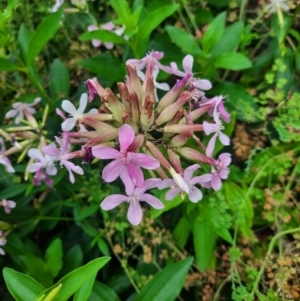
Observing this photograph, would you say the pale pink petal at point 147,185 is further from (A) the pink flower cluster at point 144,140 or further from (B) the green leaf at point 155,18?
(B) the green leaf at point 155,18

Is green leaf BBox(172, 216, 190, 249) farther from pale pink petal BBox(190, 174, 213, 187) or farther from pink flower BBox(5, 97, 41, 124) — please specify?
pink flower BBox(5, 97, 41, 124)

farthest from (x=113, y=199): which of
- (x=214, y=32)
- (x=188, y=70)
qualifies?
(x=214, y=32)

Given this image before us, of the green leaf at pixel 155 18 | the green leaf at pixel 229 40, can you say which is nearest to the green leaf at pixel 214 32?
the green leaf at pixel 229 40

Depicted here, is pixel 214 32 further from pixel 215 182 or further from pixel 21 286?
pixel 21 286

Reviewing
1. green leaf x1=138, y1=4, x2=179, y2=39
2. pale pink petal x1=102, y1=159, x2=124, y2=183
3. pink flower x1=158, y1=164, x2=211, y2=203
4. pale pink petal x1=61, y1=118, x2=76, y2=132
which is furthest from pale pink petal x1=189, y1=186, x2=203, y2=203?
green leaf x1=138, y1=4, x2=179, y2=39

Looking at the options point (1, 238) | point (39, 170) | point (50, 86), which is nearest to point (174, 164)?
point (39, 170)

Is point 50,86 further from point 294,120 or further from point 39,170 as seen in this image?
point 294,120
